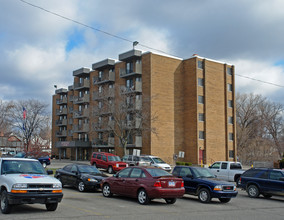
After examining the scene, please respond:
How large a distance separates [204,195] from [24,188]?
25.9ft

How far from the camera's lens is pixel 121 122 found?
4206cm

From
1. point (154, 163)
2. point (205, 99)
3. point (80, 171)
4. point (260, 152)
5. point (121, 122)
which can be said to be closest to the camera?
point (80, 171)

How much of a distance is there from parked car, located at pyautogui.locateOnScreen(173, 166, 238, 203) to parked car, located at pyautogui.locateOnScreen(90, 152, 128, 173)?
14288 mm

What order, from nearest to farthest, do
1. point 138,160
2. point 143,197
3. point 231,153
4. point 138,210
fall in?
point 138,210, point 143,197, point 138,160, point 231,153

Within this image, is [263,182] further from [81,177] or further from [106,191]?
[81,177]

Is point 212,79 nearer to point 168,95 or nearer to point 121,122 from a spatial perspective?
point 168,95

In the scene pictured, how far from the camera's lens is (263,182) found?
695 inches

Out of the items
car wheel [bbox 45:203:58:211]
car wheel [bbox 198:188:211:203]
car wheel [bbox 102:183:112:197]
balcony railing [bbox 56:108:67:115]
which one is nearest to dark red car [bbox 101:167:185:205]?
car wheel [bbox 102:183:112:197]

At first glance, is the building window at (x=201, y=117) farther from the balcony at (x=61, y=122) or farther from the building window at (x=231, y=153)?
the balcony at (x=61, y=122)

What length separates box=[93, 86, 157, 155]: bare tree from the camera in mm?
42969

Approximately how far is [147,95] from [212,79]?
1137 centimetres

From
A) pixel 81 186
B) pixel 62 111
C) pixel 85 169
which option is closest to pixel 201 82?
pixel 62 111

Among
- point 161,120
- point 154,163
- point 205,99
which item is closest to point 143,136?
point 161,120

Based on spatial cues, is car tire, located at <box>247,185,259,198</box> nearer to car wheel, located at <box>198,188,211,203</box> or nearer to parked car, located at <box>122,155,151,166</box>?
car wheel, located at <box>198,188,211,203</box>
